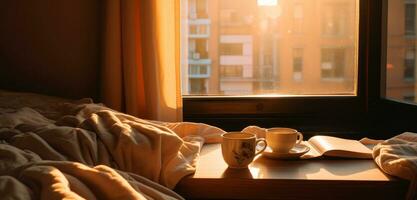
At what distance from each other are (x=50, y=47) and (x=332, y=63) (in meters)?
1.14

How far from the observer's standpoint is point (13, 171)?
74 centimetres

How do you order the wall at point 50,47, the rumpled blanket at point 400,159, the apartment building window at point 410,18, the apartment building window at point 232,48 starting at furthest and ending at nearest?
the apartment building window at point 232,48, the wall at point 50,47, the apartment building window at point 410,18, the rumpled blanket at point 400,159

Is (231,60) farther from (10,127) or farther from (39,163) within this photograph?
(39,163)

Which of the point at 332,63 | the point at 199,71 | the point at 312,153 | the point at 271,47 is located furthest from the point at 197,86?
the point at 312,153

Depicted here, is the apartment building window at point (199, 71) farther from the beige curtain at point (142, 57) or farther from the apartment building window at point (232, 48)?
the beige curtain at point (142, 57)

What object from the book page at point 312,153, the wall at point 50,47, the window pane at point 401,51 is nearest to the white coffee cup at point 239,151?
the book page at point 312,153

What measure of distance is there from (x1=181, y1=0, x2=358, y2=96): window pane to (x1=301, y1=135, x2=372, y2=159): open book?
63 cm

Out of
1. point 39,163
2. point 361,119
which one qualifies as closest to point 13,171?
point 39,163

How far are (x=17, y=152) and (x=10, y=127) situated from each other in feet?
0.96

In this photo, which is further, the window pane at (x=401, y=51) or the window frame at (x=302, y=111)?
the window frame at (x=302, y=111)

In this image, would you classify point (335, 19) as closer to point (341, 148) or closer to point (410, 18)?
point (410, 18)

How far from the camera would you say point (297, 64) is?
1868 millimetres

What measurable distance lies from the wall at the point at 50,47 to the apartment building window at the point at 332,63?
3.03 ft

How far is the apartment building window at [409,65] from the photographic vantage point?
60.9 inches
